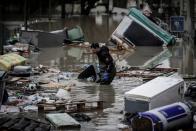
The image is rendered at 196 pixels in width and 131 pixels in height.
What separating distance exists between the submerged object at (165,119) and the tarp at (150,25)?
1844 cm

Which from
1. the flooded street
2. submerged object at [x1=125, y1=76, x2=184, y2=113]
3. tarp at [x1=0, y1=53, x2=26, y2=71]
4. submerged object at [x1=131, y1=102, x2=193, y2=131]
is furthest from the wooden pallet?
tarp at [x1=0, y1=53, x2=26, y2=71]

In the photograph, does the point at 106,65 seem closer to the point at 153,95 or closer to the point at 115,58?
the point at 153,95

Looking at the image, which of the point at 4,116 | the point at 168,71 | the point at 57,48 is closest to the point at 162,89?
the point at 4,116

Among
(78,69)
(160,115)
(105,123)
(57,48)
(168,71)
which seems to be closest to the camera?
(160,115)

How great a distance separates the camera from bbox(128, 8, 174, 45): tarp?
30044mm

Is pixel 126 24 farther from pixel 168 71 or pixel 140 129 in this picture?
pixel 140 129

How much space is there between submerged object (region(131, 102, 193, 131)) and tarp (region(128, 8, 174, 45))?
60.5ft

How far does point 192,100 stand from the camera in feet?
47.5

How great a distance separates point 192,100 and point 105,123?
107 inches

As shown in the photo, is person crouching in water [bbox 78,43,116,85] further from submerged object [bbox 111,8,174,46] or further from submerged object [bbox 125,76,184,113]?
submerged object [bbox 111,8,174,46]

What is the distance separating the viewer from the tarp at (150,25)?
3004 centimetres

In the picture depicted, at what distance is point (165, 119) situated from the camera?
11.1m

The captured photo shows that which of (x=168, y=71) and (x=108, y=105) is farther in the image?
(x=168, y=71)

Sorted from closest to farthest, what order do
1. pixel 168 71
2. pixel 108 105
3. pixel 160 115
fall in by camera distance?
pixel 160 115 < pixel 108 105 < pixel 168 71
